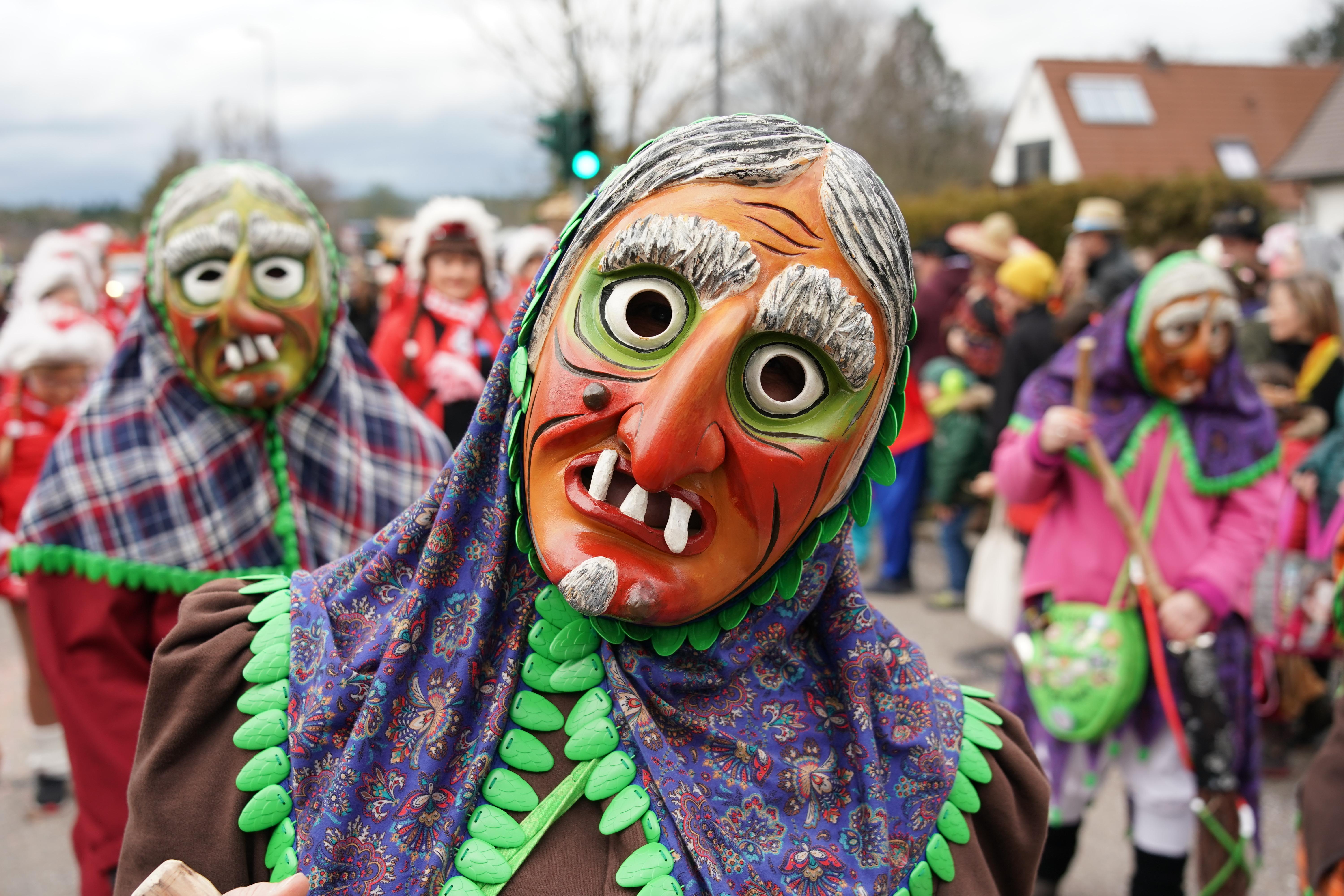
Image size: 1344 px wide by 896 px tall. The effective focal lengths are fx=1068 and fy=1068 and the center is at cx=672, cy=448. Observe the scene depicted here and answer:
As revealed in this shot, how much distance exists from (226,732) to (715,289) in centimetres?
81

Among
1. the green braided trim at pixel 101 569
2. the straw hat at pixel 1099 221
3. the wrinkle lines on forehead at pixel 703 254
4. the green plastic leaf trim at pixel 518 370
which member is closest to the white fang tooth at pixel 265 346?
the green braided trim at pixel 101 569

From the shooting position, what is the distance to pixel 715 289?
123 centimetres

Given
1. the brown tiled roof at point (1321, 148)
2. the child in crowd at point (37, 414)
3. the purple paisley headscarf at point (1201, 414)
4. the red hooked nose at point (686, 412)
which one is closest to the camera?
the red hooked nose at point (686, 412)

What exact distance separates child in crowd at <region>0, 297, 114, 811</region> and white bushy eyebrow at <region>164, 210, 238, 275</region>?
7.48ft

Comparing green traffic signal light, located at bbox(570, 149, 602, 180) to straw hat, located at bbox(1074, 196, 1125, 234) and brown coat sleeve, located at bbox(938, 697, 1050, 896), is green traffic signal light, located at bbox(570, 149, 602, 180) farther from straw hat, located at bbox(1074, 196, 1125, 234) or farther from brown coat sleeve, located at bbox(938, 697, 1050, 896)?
brown coat sleeve, located at bbox(938, 697, 1050, 896)

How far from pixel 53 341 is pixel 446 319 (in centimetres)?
165

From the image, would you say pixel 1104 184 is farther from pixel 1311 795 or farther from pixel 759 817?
pixel 759 817

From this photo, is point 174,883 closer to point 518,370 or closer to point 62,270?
point 518,370

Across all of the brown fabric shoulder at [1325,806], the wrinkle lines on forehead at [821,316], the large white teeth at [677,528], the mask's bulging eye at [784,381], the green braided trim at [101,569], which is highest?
the wrinkle lines on forehead at [821,316]

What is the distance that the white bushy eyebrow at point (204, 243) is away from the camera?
100 inches

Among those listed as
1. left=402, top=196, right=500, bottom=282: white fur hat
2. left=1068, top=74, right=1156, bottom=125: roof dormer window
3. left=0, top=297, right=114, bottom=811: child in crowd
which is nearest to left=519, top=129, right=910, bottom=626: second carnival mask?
left=0, top=297, right=114, bottom=811: child in crowd

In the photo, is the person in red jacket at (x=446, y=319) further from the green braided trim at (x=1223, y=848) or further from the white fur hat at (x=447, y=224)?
the green braided trim at (x=1223, y=848)

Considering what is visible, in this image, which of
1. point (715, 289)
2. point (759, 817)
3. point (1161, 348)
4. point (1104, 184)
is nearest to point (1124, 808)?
point (1161, 348)

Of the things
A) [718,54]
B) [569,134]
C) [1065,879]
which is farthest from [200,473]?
[718,54]
